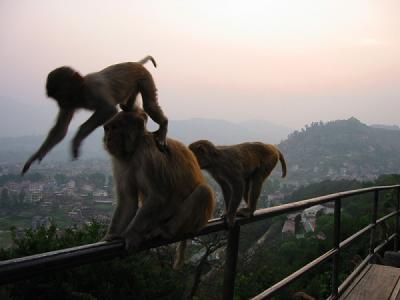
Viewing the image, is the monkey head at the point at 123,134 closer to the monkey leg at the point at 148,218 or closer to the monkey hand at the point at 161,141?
the monkey hand at the point at 161,141

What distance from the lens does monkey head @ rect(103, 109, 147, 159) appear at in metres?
2.39

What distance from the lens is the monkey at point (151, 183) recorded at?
7.78ft

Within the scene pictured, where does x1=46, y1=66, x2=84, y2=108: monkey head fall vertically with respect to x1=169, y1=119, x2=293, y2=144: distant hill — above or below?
above

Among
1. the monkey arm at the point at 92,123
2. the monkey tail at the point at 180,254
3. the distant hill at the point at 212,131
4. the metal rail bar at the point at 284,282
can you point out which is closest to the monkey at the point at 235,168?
the metal rail bar at the point at 284,282

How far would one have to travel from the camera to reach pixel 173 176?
2.46 meters

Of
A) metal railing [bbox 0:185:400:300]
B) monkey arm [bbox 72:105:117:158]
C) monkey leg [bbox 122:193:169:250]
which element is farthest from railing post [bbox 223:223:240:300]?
monkey arm [bbox 72:105:117:158]

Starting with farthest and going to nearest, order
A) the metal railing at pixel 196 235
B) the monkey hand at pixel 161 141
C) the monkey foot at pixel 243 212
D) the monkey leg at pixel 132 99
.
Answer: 1. the monkey foot at pixel 243 212
2. the monkey leg at pixel 132 99
3. the monkey hand at pixel 161 141
4. the metal railing at pixel 196 235

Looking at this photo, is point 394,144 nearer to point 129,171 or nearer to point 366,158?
point 366,158

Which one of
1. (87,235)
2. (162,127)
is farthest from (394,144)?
(162,127)

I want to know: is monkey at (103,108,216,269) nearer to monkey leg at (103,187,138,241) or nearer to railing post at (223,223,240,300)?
monkey leg at (103,187,138,241)

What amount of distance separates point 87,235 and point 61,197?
400 inches

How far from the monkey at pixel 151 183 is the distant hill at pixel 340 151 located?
55306 mm

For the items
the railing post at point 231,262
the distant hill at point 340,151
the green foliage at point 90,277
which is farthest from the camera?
the distant hill at point 340,151

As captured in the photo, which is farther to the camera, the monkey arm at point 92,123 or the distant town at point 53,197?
the distant town at point 53,197
